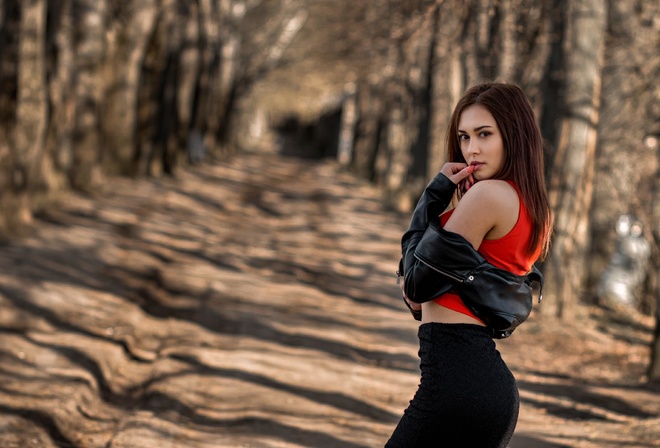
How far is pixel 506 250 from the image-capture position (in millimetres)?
3531

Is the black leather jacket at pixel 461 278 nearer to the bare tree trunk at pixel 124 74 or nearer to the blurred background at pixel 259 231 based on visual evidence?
the blurred background at pixel 259 231

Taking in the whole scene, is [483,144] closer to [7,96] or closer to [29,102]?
[7,96]

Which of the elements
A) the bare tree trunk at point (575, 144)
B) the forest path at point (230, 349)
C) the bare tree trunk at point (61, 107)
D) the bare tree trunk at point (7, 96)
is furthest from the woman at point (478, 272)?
the bare tree trunk at point (61, 107)

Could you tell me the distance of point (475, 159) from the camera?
3600 millimetres

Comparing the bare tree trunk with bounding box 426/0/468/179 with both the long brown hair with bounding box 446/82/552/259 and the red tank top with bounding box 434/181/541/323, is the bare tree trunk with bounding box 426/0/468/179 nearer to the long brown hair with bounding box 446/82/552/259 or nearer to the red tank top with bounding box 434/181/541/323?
the long brown hair with bounding box 446/82/552/259

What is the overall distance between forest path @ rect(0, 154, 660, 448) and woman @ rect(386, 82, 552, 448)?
13.6 ft

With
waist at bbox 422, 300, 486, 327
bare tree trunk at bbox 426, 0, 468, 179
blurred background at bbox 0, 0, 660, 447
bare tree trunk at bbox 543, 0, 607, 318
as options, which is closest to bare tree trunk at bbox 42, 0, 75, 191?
blurred background at bbox 0, 0, 660, 447

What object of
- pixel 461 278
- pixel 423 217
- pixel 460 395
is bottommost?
pixel 460 395

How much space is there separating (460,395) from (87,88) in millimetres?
19524

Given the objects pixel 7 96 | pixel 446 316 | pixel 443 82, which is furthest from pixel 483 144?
pixel 443 82

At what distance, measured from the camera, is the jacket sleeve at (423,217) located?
3.53 m

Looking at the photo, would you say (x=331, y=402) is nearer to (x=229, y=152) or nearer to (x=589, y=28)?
(x=589, y=28)

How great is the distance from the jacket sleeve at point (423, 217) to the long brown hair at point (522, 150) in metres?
0.18

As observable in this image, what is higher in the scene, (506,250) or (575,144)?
(575,144)
